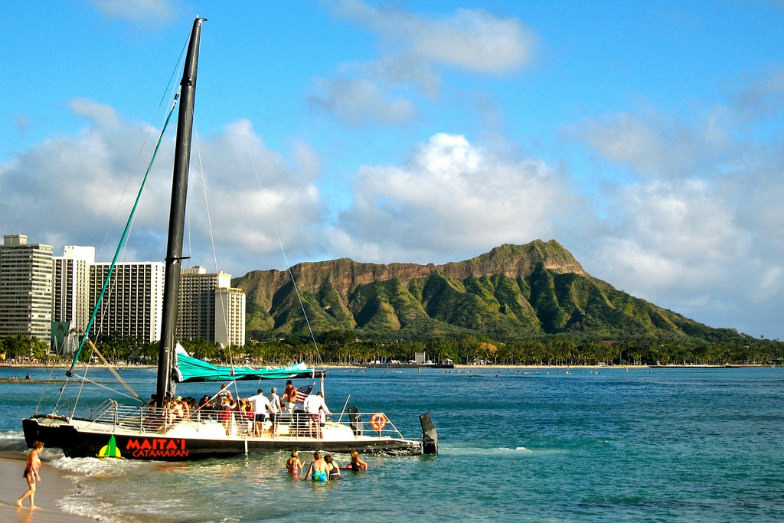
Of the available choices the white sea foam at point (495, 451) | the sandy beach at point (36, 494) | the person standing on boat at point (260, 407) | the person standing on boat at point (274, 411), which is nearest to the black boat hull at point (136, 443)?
the person standing on boat at point (274, 411)

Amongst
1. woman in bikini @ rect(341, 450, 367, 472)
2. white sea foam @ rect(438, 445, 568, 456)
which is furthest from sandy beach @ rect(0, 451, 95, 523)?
white sea foam @ rect(438, 445, 568, 456)

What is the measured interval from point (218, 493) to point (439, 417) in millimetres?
40467

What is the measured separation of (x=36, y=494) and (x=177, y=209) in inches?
424

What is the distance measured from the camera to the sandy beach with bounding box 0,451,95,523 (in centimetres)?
2092

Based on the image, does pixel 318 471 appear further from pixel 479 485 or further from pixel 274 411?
pixel 479 485

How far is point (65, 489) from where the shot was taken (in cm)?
2584

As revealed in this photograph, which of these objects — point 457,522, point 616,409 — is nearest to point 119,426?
point 457,522

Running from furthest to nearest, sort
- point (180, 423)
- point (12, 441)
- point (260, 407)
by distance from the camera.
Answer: point (12, 441)
point (260, 407)
point (180, 423)

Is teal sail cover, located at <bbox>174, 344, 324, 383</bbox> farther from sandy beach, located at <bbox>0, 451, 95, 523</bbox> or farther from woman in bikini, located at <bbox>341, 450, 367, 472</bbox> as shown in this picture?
sandy beach, located at <bbox>0, 451, 95, 523</bbox>

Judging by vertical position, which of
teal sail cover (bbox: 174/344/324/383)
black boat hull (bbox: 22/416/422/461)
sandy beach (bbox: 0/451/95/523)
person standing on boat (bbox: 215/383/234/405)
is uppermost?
teal sail cover (bbox: 174/344/324/383)

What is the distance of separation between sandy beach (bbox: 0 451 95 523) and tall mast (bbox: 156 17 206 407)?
14.6 feet

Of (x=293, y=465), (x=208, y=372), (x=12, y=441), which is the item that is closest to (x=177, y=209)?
(x=208, y=372)

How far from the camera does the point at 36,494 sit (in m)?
24.4

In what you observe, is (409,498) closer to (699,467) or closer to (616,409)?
(699,467)
